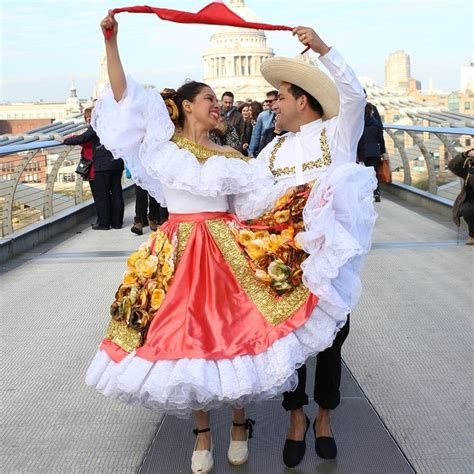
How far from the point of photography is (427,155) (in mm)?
13328

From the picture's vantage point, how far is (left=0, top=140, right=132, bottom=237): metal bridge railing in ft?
31.7

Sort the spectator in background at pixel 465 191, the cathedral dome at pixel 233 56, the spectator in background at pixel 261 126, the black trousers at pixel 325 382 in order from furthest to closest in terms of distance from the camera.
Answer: the cathedral dome at pixel 233 56 → the spectator in background at pixel 261 126 → the spectator in background at pixel 465 191 → the black trousers at pixel 325 382

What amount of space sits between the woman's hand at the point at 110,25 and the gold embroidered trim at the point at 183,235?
31.7 inches

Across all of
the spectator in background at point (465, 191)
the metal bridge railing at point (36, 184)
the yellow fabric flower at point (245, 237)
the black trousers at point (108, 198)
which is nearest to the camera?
the yellow fabric flower at point (245, 237)

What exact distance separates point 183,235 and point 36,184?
782 centimetres

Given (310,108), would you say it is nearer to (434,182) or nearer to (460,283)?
(460,283)

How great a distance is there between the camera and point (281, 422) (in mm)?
4219

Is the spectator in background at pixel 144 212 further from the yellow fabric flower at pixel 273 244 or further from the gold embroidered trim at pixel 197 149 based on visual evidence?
the yellow fabric flower at pixel 273 244

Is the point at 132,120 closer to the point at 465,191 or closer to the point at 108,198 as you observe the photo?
the point at 465,191

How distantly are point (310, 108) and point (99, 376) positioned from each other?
1.40 meters

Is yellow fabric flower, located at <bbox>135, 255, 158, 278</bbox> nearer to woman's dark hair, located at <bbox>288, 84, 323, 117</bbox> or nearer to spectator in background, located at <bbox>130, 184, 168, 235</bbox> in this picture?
woman's dark hair, located at <bbox>288, 84, 323, 117</bbox>

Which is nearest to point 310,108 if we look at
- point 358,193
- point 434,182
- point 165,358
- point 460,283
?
point 358,193

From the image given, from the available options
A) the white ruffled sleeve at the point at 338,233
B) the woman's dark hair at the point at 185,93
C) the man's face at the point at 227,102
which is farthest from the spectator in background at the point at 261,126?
the white ruffled sleeve at the point at 338,233

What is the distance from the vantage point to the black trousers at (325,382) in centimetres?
388
